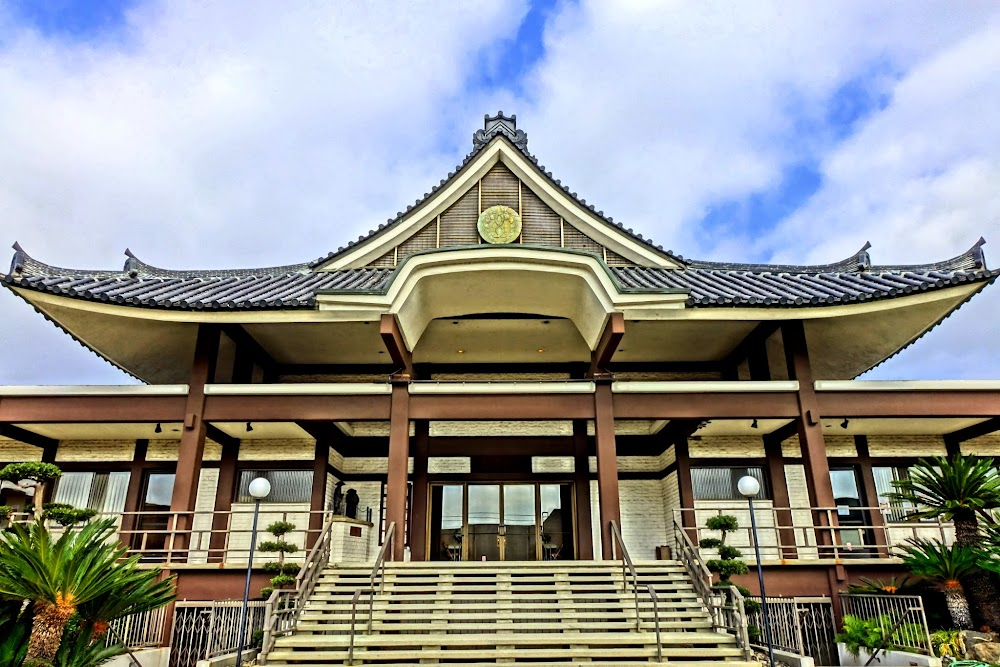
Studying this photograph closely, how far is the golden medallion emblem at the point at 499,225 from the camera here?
17312 millimetres

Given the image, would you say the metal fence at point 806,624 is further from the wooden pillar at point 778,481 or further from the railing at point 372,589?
the railing at point 372,589

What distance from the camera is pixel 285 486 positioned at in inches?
714

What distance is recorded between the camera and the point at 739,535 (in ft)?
57.7

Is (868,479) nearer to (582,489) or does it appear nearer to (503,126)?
(582,489)

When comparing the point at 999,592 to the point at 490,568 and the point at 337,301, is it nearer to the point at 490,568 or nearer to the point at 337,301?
the point at 490,568

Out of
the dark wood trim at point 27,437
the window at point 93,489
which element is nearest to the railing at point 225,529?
the window at point 93,489

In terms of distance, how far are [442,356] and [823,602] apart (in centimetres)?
1140

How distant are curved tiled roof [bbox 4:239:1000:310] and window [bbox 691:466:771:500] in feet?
17.4

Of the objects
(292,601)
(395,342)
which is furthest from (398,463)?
(292,601)

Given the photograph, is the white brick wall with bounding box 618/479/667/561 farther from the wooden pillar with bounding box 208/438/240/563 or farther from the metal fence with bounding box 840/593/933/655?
the wooden pillar with bounding box 208/438/240/563

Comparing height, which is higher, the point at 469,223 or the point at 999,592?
the point at 469,223

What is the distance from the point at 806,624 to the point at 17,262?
18.3m

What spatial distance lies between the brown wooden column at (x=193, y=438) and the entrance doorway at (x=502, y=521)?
6.22m

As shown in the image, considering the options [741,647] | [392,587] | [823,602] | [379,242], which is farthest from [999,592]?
[379,242]
